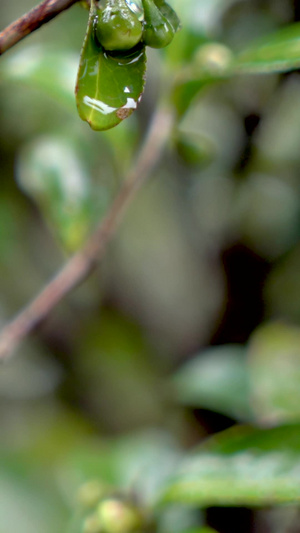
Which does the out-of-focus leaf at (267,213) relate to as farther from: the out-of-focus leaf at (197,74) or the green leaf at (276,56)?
the green leaf at (276,56)

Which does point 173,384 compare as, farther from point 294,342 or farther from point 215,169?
point 215,169

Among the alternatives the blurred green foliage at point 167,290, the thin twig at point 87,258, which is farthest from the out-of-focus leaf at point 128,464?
the thin twig at point 87,258

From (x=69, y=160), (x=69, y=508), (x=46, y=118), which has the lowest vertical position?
(x=69, y=508)

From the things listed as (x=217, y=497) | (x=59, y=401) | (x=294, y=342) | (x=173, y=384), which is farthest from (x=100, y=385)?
(x=217, y=497)

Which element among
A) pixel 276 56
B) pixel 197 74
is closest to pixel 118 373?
pixel 197 74

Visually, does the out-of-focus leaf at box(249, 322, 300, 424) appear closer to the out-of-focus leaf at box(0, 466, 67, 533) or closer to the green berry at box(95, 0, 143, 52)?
the out-of-focus leaf at box(0, 466, 67, 533)

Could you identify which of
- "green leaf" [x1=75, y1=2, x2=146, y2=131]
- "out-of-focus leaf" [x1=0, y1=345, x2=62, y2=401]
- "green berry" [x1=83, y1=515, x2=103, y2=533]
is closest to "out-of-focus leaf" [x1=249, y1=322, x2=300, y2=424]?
"green berry" [x1=83, y1=515, x2=103, y2=533]

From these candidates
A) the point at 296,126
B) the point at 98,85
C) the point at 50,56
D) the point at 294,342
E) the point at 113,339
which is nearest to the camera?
the point at 98,85
